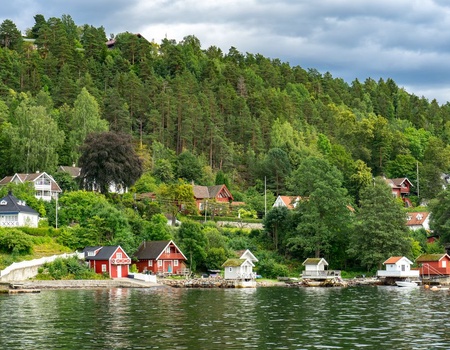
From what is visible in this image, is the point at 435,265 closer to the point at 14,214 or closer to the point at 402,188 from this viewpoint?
the point at 402,188

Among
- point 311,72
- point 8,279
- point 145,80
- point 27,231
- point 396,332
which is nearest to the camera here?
point 396,332

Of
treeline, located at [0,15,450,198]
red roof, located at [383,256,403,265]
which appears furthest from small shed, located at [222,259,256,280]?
treeline, located at [0,15,450,198]

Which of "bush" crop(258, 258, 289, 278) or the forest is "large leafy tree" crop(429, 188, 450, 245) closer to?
the forest

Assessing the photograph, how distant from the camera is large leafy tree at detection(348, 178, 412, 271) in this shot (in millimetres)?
81562

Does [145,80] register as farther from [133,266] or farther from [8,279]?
[8,279]

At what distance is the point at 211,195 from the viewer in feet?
344

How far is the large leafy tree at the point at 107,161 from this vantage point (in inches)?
3450

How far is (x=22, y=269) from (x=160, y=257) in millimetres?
16388

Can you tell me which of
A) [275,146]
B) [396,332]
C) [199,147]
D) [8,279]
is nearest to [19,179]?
[8,279]

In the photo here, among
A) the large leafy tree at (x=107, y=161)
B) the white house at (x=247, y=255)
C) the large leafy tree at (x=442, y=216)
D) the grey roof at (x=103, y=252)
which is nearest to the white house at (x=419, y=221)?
the large leafy tree at (x=442, y=216)

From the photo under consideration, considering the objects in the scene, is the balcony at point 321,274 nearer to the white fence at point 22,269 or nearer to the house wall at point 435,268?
the house wall at point 435,268

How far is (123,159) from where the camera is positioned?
291 feet

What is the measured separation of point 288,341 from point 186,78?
109 meters

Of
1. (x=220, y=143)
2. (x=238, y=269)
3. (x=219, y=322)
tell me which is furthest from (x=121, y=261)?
(x=220, y=143)
